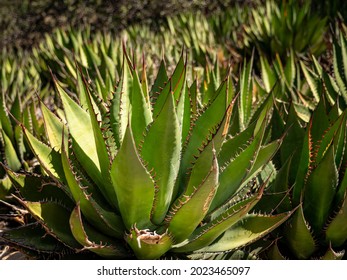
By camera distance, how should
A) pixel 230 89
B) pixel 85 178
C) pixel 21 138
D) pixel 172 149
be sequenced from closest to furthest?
pixel 172 149, pixel 85 178, pixel 230 89, pixel 21 138

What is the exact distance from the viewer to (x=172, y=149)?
1779 millimetres

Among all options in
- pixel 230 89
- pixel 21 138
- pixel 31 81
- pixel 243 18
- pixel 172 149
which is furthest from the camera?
pixel 243 18

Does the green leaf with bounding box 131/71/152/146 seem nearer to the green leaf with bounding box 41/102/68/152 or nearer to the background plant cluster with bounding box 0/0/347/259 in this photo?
the background plant cluster with bounding box 0/0/347/259

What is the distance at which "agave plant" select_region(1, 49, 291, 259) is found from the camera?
1729 mm

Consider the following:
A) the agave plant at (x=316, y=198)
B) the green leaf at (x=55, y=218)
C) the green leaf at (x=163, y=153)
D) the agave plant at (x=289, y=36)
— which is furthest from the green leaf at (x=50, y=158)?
the agave plant at (x=289, y=36)

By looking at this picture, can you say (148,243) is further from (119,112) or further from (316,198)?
(316,198)

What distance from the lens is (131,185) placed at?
1.70m

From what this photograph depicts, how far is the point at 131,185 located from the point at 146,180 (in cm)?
5

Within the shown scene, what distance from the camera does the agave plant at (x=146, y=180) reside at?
68.1 inches

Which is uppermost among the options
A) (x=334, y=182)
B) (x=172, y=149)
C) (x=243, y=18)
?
(x=172, y=149)

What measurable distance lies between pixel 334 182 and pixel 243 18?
4.55 metres

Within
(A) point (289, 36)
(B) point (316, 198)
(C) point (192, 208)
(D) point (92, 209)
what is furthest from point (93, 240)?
(A) point (289, 36)
